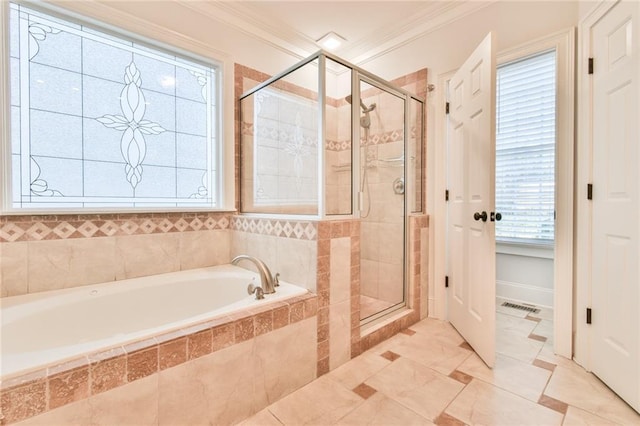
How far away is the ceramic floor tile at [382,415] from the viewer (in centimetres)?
131

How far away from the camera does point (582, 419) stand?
1.31 metres

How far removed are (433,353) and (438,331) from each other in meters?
0.38

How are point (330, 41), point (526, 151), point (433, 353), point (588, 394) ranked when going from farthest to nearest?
point (330, 41) < point (526, 151) < point (433, 353) < point (588, 394)

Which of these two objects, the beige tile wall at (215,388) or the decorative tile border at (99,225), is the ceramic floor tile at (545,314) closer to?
the beige tile wall at (215,388)

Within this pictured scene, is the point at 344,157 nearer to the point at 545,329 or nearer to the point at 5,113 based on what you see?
the point at 5,113

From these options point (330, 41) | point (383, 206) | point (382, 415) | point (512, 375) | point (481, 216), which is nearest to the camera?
point (382, 415)

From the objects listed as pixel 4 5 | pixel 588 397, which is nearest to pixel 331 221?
pixel 588 397

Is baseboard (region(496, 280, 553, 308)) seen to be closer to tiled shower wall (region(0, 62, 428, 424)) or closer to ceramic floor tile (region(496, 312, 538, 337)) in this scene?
ceramic floor tile (region(496, 312, 538, 337))

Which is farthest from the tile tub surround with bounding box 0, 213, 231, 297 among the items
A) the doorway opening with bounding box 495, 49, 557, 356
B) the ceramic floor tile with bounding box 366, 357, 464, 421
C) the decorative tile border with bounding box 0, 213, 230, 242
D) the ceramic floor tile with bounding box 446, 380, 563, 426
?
the doorway opening with bounding box 495, 49, 557, 356

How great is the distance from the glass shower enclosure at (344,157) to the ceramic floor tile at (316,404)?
25.9 inches

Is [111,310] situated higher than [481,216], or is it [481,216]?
[481,216]

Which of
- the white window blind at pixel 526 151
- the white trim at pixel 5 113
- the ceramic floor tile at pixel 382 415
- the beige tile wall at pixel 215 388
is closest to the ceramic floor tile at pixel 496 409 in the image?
the ceramic floor tile at pixel 382 415

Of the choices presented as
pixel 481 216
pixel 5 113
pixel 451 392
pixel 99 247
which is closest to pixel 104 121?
pixel 5 113

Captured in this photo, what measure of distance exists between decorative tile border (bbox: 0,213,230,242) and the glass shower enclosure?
404 millimetres
